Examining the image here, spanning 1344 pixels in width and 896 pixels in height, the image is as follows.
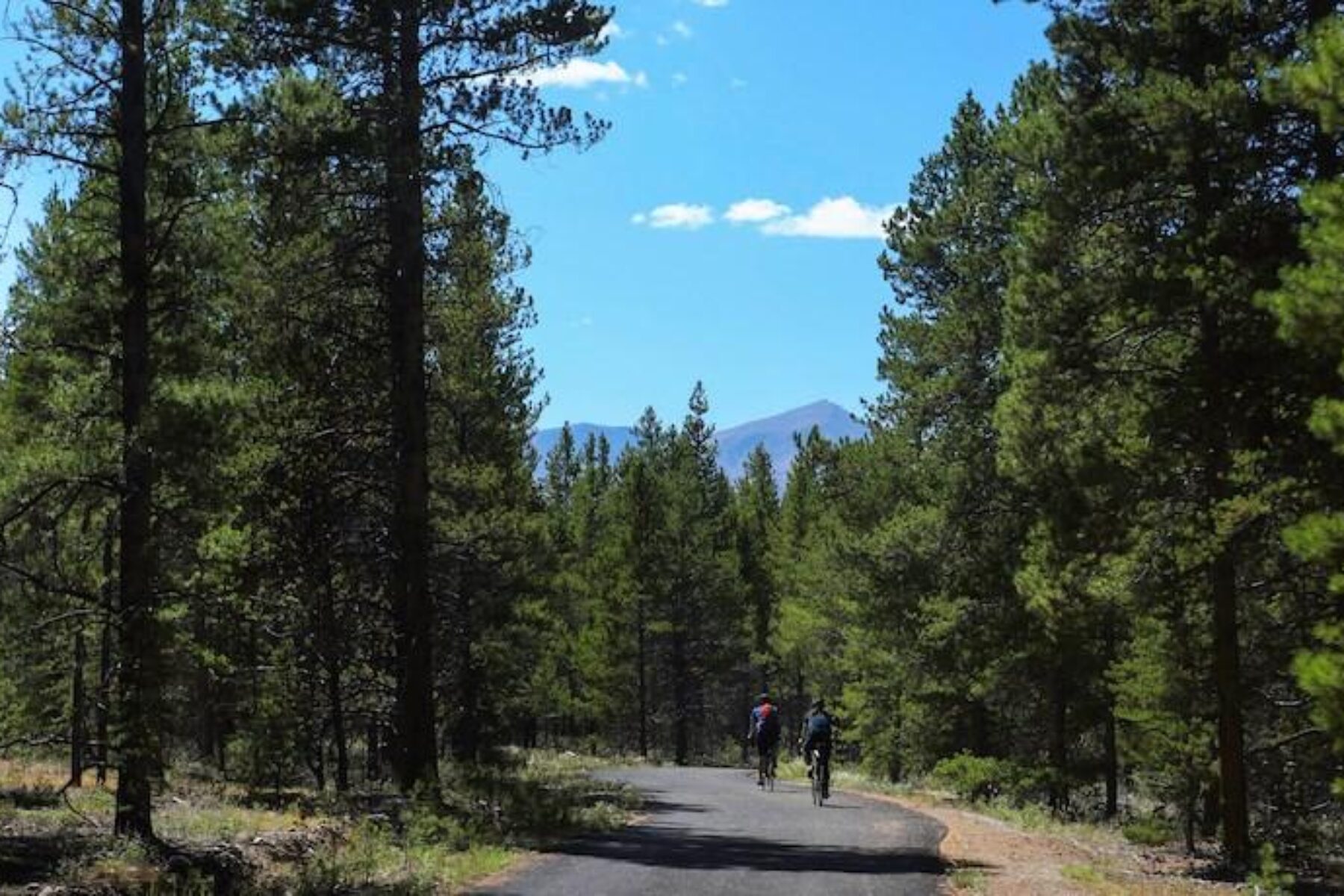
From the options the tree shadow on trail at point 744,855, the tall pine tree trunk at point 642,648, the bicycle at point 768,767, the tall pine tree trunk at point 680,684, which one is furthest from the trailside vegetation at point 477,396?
the tall pine tree trunk at point 680,684

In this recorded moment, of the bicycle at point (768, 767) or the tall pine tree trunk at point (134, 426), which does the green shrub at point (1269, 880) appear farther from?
the bicycle at point (768, 767)

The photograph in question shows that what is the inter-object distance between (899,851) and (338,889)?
6624mm

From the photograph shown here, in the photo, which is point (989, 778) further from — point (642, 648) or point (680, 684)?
point (680, 684)

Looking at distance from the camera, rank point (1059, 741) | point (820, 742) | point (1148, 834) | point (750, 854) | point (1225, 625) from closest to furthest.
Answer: point (750, 854), point (1225, 625), point (1148, 834), point (820, 742), point (1059, 741)

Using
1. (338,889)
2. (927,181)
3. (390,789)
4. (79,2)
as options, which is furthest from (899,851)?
(927,181)

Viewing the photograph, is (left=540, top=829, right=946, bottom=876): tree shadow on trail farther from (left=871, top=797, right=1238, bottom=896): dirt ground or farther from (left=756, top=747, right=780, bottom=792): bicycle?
(left=756, top=747, right=780, bottom=792): bicycle

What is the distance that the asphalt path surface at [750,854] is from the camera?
10516 mm

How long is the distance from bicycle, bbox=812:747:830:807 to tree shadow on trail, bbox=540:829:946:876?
5879 millimetres

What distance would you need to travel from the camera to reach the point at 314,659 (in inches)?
715

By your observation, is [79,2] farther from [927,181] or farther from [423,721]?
[927,181]

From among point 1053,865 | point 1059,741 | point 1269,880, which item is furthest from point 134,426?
point 1059,741

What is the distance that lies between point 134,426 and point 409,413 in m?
5.21

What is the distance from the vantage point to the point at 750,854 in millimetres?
12883

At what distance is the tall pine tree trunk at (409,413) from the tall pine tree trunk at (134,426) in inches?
159
